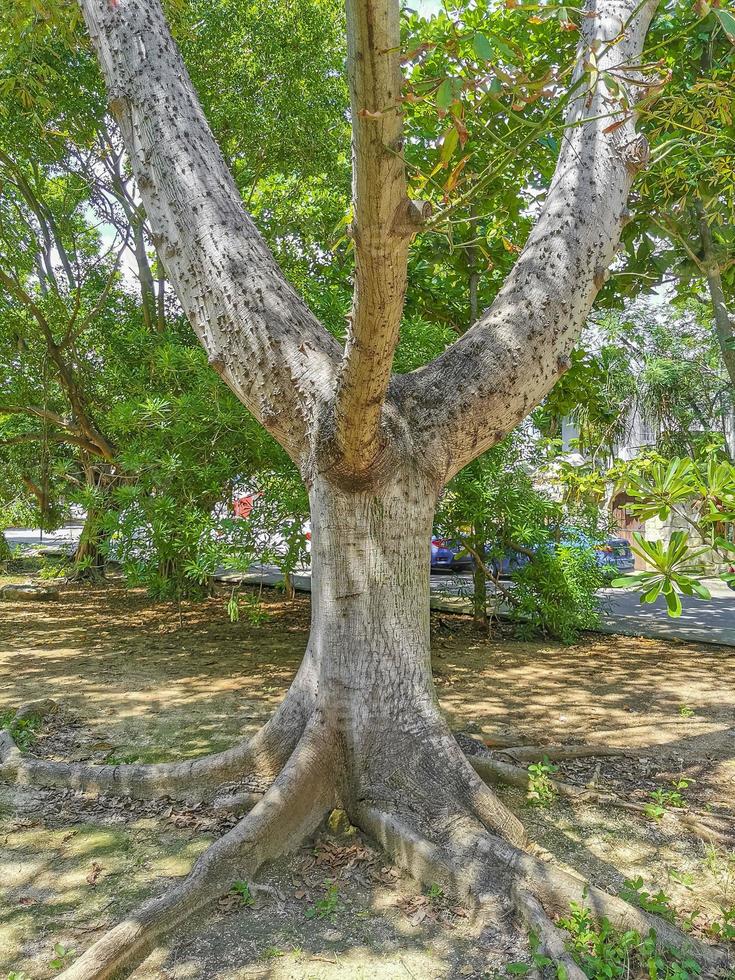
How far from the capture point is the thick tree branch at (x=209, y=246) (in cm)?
372

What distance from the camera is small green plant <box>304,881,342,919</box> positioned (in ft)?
9.98

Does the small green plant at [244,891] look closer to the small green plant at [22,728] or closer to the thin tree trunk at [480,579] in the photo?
the small green plant at [22,728]

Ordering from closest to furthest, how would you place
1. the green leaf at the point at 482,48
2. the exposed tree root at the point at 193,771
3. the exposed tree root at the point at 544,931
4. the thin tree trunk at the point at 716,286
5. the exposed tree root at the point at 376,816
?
the green leaf at the point at 482,48 → the exposed tree root at the point at 544,931 → the exposed tree root at the point at 376,816 → the exposed tree root at the point at 193,771 → the thin tree trunk at the point at 716,286

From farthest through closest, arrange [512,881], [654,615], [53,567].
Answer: [53,567] < [654,615] < [512,881]

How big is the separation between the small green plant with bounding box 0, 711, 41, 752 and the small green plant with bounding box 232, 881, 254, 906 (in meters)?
2.40

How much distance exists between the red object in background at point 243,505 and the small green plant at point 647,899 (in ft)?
16.2

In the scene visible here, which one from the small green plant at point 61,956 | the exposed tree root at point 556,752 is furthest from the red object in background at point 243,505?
the small green plant at point 61,956

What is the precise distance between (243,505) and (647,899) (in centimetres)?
516

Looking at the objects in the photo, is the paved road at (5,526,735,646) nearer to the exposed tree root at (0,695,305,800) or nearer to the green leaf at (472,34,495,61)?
the exposed tree root at (0,695,305,800)

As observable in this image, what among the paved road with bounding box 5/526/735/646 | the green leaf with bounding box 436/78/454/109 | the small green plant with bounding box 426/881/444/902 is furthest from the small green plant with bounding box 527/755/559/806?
the paved road with bounding box 5/526/735/646

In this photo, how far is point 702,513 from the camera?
2348mm

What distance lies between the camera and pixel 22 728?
5.27 metres

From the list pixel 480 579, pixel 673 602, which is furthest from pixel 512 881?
pixel 480 579

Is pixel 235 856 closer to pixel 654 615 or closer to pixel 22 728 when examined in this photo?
pixel 22 728
